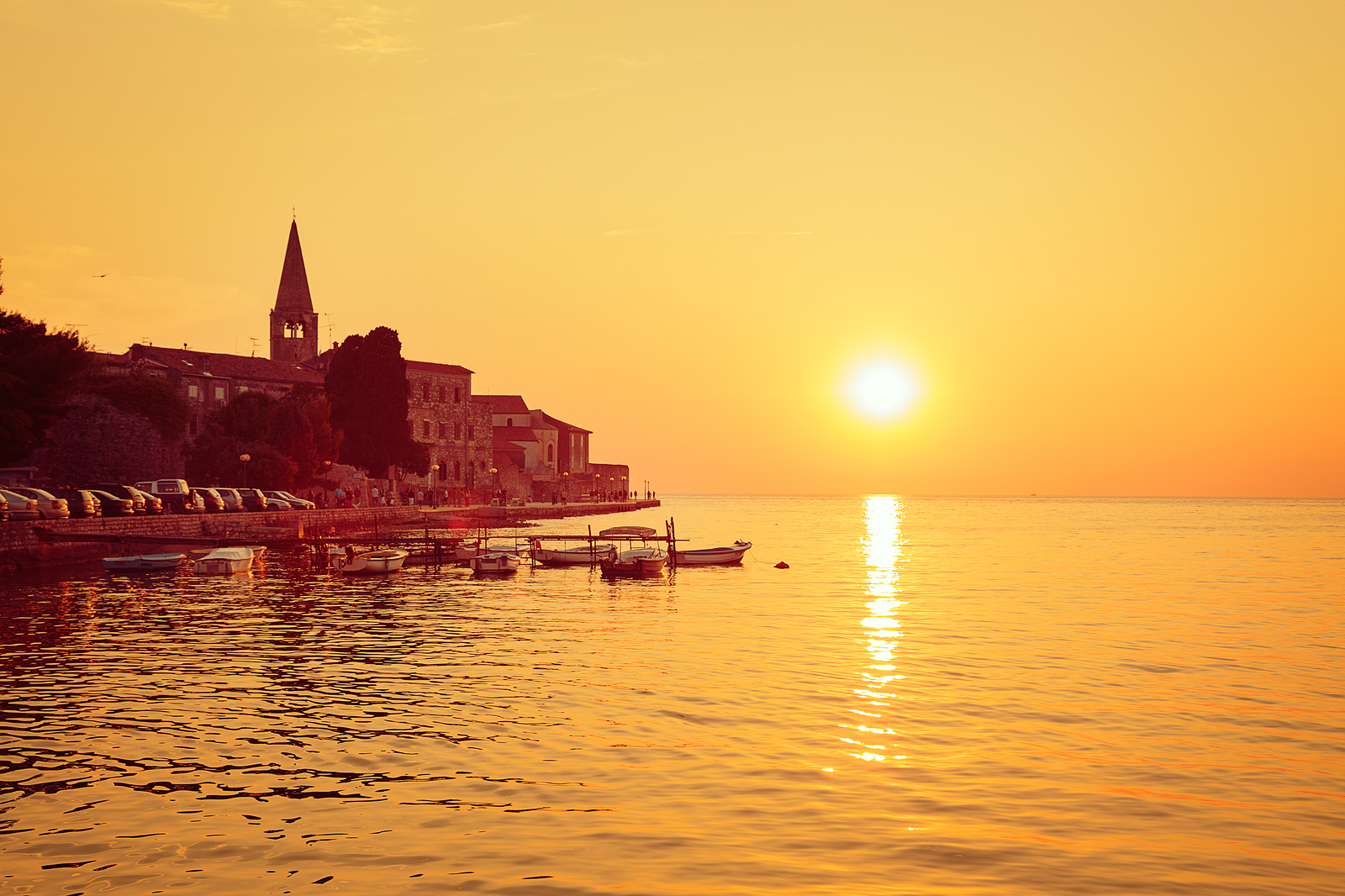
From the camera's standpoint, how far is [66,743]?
51.4ft

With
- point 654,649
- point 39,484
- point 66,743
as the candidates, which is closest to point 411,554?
point 39,484

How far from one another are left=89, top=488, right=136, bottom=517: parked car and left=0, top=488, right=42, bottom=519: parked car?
7453mm

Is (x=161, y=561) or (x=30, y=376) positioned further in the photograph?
(x=30, y=376)

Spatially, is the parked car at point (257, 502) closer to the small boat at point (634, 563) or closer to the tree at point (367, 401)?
the tree at point (367, 401)

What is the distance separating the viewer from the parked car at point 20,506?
1856 inches

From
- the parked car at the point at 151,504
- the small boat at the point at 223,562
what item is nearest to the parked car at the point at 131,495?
the parked car at the point at 151,504

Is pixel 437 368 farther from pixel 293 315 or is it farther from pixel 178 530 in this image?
pixel 178 530

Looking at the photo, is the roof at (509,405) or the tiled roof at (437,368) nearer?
the tiled roof at (437,368)

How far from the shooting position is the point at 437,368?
390ft

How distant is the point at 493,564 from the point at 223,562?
12.2 m

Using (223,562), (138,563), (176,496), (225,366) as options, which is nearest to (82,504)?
(138,563)

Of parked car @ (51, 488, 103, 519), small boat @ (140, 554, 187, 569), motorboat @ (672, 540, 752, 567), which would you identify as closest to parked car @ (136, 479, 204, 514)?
parked car @ (51, 488, 103, 519)

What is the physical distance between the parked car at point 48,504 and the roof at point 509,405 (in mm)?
105996

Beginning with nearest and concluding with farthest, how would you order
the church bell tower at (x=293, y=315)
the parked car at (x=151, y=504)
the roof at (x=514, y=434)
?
1. the parked car at (x=151, y=504)
2. the church bell tower at (x=293, y=315)
3. the roof at (x=514, y=434)
